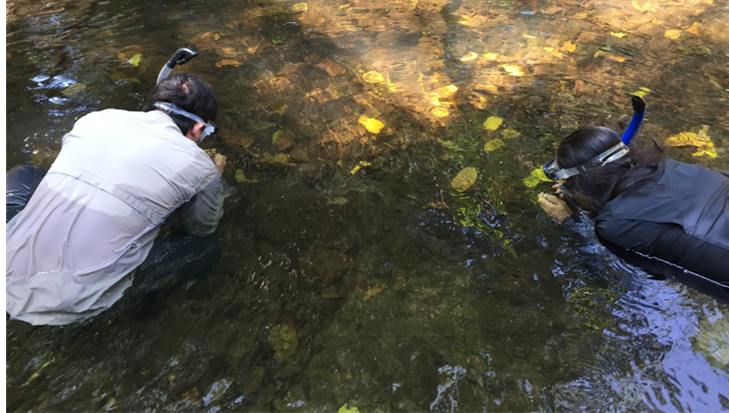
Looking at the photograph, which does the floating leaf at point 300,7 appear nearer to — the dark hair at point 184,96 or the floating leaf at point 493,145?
the floating leaf at point 493,145

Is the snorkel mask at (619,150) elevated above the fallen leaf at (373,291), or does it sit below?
above

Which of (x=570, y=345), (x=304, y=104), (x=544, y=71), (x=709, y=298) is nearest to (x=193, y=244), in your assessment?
(x=304, y=104)

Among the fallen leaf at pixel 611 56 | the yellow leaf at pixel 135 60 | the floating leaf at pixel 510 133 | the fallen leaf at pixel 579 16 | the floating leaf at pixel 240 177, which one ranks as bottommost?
the floating leaf at pixel 240 177

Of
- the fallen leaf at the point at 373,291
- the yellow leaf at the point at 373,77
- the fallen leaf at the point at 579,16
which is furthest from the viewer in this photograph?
the fallen leaf at the point at 579,16

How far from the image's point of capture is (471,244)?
2605 mm

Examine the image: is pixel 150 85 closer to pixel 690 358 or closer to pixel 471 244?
pixel 471 244

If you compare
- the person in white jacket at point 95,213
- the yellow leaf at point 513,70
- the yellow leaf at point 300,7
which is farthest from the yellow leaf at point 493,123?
the yellow leaf at point 300,7

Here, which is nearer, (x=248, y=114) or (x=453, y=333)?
(x=453, y=333)

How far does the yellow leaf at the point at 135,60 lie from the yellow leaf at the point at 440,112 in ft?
10.5

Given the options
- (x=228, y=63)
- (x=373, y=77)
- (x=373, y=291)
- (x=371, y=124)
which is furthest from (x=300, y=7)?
(x=373, y=291)

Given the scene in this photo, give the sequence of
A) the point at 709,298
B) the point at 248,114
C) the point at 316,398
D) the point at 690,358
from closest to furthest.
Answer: the point at 316,398 < the point at 690,358 < the point at 709,298 < the point at 248,114

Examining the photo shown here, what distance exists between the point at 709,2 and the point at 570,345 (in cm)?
601

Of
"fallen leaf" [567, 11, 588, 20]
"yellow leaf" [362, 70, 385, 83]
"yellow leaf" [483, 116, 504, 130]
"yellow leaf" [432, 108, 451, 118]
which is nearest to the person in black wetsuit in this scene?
"yellow leaf" [483, 116, 504, 130]

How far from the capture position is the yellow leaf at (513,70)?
13.4 ft
